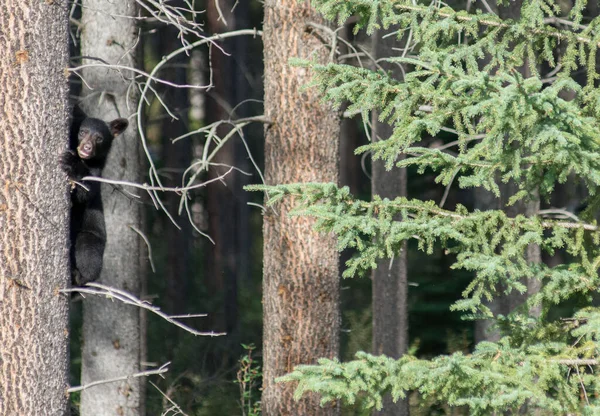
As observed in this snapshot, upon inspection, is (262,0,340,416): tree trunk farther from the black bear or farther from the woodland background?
the black bear

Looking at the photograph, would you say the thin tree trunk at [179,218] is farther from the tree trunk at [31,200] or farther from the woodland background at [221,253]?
the tree trunk at [31,200]

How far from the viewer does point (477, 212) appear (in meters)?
4.58

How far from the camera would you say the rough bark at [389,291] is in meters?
9.69

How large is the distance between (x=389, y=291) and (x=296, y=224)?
11.0 ft

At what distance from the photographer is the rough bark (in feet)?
31.8

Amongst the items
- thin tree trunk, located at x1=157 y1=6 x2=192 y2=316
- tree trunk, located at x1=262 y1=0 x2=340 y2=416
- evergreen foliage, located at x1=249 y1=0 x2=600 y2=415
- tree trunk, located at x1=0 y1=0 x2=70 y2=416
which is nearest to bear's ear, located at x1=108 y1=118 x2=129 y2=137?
tree trunk, located at x1=262 y1=0 x2=340 y2=416

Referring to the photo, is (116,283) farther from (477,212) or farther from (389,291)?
(477,212)

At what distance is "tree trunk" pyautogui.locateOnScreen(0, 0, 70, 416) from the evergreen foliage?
158cm

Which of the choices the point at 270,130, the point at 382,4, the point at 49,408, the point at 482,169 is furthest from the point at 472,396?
the point at 270,130

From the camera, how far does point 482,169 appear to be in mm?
4414

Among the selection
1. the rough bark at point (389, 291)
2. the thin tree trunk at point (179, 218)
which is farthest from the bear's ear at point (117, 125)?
the thin tree trunk at point (179, 218)

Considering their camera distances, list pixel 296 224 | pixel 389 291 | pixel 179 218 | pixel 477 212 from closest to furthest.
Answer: pixel 477 212
pixel 296 224
pixel 389 291
pixel 179 218

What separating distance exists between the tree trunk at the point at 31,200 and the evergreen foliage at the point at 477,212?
1.58 m

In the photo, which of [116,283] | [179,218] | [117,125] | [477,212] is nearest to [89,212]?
[117,125]
